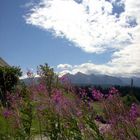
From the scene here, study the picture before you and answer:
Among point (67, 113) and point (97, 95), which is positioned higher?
point (97, 95)

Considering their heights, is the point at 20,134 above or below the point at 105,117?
below

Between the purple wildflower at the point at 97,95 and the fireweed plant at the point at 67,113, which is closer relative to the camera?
the fireweed plant at the point at 67,113

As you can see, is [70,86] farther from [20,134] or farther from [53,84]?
[20,134]

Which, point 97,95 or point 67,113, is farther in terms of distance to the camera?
point 67,113

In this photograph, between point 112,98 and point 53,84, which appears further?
point 53,84

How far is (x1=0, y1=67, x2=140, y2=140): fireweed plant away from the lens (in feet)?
19.1

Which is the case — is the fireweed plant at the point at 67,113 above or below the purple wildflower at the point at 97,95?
below

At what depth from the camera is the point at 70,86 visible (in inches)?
279

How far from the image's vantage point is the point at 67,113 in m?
6.61

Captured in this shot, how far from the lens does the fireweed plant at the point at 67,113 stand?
19.1 feet

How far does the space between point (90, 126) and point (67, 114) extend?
0.54 m

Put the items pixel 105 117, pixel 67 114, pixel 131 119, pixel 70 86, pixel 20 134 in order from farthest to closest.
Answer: pixel 20 134, pixel 70 86, pixel 67 114, pixel 105 117, pixel 131 119

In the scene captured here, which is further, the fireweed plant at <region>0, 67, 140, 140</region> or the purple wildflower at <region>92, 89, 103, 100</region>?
the purple wildflower at <region>92, 89, 103, 100</region>

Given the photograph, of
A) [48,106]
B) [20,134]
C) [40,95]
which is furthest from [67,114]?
[20,134]
